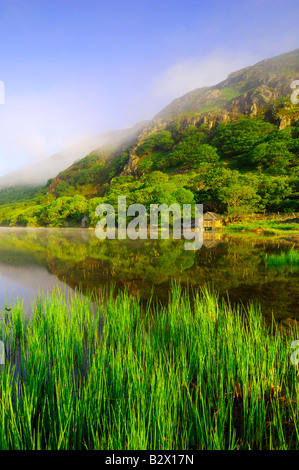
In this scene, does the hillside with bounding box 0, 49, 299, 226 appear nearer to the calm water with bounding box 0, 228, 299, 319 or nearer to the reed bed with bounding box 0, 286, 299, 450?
the calm water with bounding box 0, 228, 299, 319

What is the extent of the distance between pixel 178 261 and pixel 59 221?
86648 millimetres

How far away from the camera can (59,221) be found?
305 ft

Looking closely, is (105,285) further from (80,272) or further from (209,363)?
(209,363)

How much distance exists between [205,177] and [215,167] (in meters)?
26.5

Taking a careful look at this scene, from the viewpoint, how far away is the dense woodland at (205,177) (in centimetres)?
5241

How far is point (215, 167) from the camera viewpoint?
8988cm

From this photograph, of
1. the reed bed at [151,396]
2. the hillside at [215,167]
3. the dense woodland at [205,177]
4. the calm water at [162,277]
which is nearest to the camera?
the reed bed at [151,396]

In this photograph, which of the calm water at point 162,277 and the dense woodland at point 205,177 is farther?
the dense woodland at point 205,177

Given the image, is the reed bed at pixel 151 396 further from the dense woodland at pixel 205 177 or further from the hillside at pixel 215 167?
the hillside at pixel 215 167

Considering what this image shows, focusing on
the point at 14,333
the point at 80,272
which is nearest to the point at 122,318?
the point at 14,333

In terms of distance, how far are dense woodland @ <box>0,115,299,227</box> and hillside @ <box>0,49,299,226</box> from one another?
0.81ft

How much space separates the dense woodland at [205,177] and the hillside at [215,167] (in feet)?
0.81

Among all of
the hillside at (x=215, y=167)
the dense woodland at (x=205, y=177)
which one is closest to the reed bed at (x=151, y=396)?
the dense woodland at (x=205, y=177)

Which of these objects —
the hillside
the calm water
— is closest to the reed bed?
the calm water
